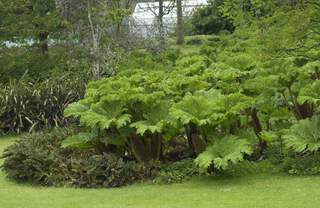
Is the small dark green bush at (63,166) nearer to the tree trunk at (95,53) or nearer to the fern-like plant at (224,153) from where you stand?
the fern-like plant at (224,153)

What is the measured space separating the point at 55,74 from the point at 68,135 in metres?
6.30

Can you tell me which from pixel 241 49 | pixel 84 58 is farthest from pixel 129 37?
pixel 241 49

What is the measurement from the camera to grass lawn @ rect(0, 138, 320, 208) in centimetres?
786

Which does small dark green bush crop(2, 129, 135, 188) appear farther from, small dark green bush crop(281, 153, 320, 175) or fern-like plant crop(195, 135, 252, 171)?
small dark green bush crop(281, 153, 320, 175)

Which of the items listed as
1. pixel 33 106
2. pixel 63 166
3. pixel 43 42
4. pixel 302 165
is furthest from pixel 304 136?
pixel 43 42

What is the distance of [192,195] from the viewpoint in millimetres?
8445

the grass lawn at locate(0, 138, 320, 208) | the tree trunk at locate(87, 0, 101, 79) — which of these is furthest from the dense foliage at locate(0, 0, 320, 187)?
the tree trunk at locate(87, 0, 101, 79)

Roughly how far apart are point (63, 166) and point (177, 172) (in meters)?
1.82

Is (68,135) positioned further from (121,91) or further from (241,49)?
(241,49)

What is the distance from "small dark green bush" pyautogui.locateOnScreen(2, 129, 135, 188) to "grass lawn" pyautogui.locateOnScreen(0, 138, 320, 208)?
0.24m

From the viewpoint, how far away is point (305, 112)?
10.4 meters

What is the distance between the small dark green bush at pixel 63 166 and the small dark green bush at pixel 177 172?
49 cm

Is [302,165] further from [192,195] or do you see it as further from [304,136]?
[192,195]

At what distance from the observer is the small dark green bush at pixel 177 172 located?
934 centimetres
